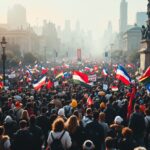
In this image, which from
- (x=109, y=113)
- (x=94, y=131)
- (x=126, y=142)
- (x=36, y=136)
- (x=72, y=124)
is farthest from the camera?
(x=109, y=113)

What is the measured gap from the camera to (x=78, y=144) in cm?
1305

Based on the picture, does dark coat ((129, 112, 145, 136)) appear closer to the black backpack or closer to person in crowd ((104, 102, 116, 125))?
person in crowd ((104, 102, 116, 125))

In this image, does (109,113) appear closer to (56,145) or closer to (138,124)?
(138,124)

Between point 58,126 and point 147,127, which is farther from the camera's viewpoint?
point 147,127

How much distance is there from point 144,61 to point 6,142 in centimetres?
5001

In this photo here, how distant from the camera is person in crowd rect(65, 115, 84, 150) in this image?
41.9ft

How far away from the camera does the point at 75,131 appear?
42.3ft

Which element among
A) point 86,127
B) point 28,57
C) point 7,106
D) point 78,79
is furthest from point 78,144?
point 28,57

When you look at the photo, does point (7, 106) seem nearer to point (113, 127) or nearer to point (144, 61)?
point (113, 127)

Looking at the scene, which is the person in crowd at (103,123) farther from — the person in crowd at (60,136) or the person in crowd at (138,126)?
the person in crowd at (60,136)

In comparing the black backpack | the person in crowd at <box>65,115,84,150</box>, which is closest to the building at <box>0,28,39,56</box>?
the person in crowd at <box>65,115,84,150</box>

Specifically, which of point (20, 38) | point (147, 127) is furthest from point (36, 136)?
point (20, 38)

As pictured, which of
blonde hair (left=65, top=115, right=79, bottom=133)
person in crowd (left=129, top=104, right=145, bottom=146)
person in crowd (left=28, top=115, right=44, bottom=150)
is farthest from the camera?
person in crowd (left=129, top=104, right=145, bottom=146)

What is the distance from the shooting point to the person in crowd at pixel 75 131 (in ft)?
41.9
